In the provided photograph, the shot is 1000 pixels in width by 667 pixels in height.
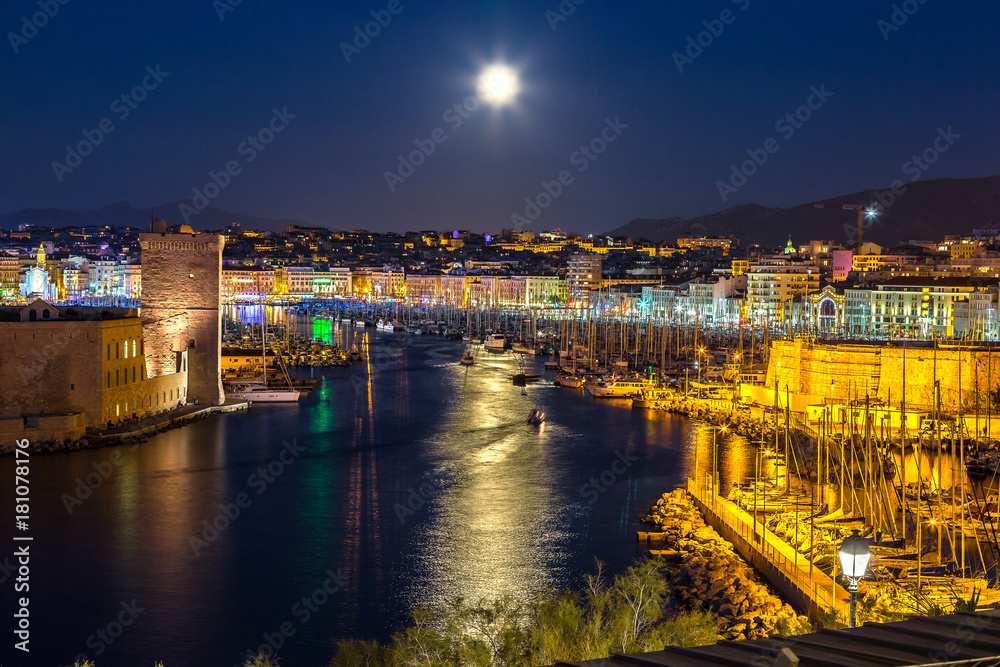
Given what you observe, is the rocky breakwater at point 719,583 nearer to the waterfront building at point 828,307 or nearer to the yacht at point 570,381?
the yacht at point 570,381

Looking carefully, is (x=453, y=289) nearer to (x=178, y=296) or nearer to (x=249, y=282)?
(x=249, y=282)

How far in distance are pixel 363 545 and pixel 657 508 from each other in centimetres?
222

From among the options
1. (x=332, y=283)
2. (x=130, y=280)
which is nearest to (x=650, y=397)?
(x=130, y=280)

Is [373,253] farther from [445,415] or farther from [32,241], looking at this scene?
[445,415]

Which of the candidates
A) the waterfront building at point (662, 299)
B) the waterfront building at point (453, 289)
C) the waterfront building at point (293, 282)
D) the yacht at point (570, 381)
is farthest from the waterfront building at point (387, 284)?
the yacht at point (570, 381)

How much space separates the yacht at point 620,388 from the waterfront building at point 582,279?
24.1 metres

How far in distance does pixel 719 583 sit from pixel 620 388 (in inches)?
374

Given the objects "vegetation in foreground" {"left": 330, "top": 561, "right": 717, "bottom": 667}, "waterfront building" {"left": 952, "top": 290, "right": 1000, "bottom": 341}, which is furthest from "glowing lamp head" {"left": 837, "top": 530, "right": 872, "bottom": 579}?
"waterfront building" {"left": 952, "top": 290, "right": 1000, "bottom": 341}

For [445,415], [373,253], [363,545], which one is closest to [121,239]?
[373,253]

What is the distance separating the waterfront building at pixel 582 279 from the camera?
41.8 meters

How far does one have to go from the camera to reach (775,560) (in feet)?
20.2

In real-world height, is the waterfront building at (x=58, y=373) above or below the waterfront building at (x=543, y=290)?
below

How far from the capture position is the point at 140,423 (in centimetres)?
1042

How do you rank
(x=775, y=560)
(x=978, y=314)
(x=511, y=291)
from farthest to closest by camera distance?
1. (x=511, y=291)
2. (x=978, y=314)
3. (x=775, y=560)
